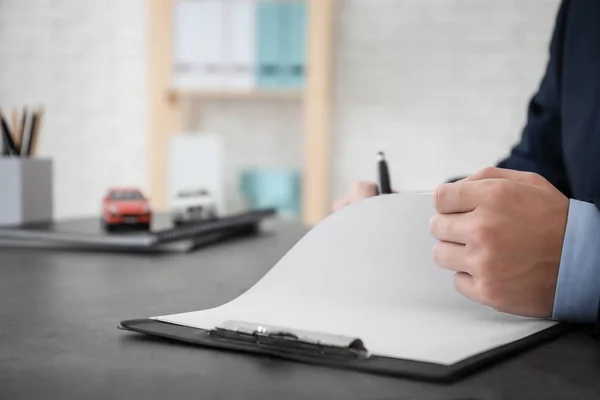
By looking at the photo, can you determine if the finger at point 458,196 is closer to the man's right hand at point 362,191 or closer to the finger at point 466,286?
the finger at point 466,286

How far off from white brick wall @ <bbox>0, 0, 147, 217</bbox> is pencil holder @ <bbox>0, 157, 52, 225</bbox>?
2188 millimetres

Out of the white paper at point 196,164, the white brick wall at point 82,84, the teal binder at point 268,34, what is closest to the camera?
the white paper at point 196,164

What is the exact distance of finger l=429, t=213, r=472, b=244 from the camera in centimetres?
64

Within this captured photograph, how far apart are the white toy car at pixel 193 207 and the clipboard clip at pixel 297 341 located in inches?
33.5

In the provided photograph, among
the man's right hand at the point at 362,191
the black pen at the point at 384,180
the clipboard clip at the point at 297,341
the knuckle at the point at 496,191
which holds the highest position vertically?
the knuckle at the point at 496,191

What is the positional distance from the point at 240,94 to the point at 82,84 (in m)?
0.96

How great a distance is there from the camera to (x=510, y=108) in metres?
3.03

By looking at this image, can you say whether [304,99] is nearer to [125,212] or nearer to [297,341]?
[125,212]

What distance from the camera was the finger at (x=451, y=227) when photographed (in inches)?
25.2

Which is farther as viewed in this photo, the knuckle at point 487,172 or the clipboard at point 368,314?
the knuckle at point 487,172

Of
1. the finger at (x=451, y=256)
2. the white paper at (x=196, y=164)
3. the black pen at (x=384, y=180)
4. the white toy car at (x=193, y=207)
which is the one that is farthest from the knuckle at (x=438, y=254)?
the white paper at (x=196, y=164)

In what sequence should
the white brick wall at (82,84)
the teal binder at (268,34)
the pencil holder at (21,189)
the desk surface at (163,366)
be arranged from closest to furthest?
the desk surface at (163,366), the pencil holder at (21,189), the teal binder at (268,34), the white brick wall at (82,84)

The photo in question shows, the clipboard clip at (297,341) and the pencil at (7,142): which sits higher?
the pencil at (7,142)

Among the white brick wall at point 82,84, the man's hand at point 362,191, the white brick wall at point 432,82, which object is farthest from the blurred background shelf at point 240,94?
the man's hand at point 362,191
